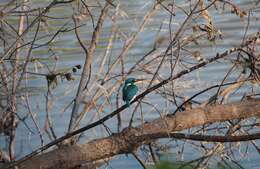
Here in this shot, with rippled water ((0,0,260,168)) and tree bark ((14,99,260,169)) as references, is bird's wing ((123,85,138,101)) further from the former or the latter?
rippled water ((0,0,260,168))

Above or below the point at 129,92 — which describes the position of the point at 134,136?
below

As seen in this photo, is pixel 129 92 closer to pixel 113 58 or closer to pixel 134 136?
pixel 134 136

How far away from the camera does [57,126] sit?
5.66 meters

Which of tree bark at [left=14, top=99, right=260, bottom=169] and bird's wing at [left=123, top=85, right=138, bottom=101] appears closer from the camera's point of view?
tree bark at [left=14, top=99, right=260, bottom=169]

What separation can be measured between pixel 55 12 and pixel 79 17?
8.69ft

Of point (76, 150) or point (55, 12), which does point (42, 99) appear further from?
point (76, 150)

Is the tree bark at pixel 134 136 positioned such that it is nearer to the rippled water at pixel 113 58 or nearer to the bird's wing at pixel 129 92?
the bird's wing at pixel 129 92

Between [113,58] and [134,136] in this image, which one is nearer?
[134,136]

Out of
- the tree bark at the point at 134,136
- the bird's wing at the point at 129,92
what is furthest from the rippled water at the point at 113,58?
the bird's wing at the point at 129,92

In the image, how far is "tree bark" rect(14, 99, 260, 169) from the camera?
2.89 m

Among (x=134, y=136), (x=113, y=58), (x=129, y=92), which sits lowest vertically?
(x=113, y=58)

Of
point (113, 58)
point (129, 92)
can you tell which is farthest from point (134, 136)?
point (113, 58)

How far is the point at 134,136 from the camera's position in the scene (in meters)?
2.96

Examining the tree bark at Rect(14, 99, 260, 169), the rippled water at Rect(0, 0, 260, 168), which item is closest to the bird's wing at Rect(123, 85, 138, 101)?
the tree bark at Rect(14, 99, 260, 169)
